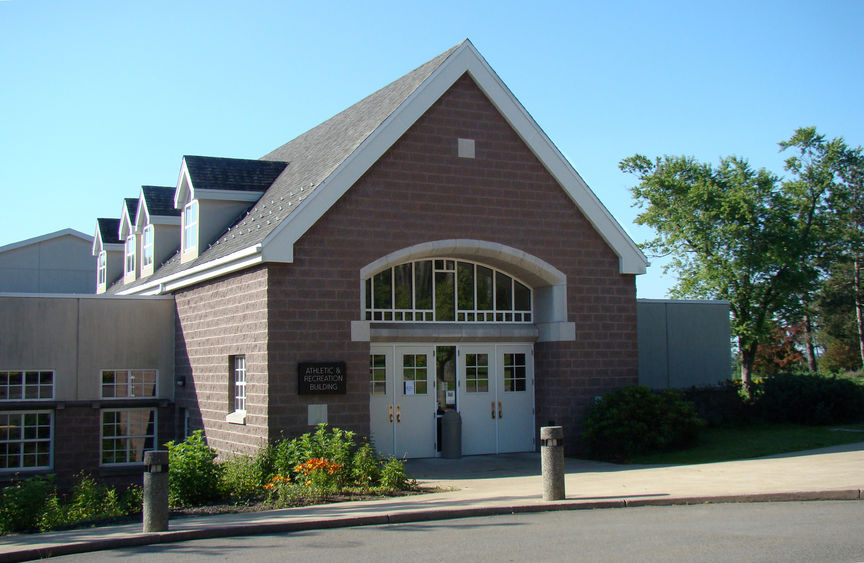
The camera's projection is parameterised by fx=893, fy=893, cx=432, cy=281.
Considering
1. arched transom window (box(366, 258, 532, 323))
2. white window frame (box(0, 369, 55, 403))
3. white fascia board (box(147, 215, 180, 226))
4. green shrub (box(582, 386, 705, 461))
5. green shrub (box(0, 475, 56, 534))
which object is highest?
white fascia board (box(147, 215, 180, 226))

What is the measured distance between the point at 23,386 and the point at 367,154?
997cm

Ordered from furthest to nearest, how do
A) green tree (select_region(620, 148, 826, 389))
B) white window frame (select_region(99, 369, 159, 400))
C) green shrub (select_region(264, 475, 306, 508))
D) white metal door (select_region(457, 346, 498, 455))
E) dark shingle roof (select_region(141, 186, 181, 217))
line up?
1. green tree (select_region(620, 148, 826, 389))
2. dark shingle roof (select_region(141, 186, 181, 217))
3. white window frame (select_region(99, 369, 159, 400))
4. white metal door (select_region(457, 346, 498, 455))
5. green shrub (select_region(264, 475, 306, 508))

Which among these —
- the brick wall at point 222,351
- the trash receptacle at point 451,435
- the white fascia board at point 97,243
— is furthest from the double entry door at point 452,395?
the white fascia board at point 97,243

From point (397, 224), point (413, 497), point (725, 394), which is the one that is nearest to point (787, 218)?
point (725, 394)

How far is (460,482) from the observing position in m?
15.6

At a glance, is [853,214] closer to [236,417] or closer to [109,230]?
[109,230]

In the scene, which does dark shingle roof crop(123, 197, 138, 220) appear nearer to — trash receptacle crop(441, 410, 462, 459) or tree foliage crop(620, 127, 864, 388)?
trash receptacle crop(441, 410, 462, 459)

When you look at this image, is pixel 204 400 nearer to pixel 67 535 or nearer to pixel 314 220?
pixel 314 220

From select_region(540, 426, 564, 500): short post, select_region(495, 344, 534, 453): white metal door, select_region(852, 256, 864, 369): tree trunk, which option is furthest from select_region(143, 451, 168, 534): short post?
select_region(852, 256, 864, 369): tree trunk

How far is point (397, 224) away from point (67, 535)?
29.5 ft

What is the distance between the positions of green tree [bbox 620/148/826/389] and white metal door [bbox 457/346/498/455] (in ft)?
86.5

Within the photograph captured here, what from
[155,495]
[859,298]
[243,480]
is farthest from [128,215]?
[859,298]

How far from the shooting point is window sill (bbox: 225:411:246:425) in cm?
1794

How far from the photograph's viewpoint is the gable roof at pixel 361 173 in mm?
17172
